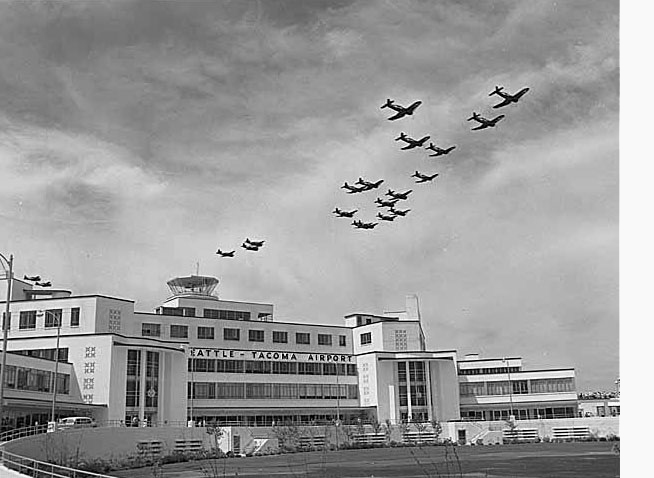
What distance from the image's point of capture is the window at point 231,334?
52706 millimetres

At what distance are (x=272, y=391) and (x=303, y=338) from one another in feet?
22.7

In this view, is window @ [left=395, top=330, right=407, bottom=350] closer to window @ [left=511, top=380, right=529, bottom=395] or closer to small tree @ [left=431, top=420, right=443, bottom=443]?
small tree @ [left=431, top=420, right=443, bottom=443]

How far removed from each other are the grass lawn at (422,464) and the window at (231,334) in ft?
47.2

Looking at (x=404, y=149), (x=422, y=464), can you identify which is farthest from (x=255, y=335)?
(x=404, y=149)

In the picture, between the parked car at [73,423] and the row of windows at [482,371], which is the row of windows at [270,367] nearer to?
the row of windows at [482,371]

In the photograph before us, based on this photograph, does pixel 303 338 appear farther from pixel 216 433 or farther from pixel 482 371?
pixel 216 433

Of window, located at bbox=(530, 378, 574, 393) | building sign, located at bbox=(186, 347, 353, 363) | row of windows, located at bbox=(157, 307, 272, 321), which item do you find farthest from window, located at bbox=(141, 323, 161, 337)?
window, located at bbox=(530, 378, 574, 393)

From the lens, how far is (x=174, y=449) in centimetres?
3659

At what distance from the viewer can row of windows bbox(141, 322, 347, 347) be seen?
50.4 metres

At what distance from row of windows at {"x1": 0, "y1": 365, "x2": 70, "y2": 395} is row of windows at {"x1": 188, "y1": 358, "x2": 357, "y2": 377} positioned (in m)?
8.22

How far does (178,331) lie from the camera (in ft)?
170
